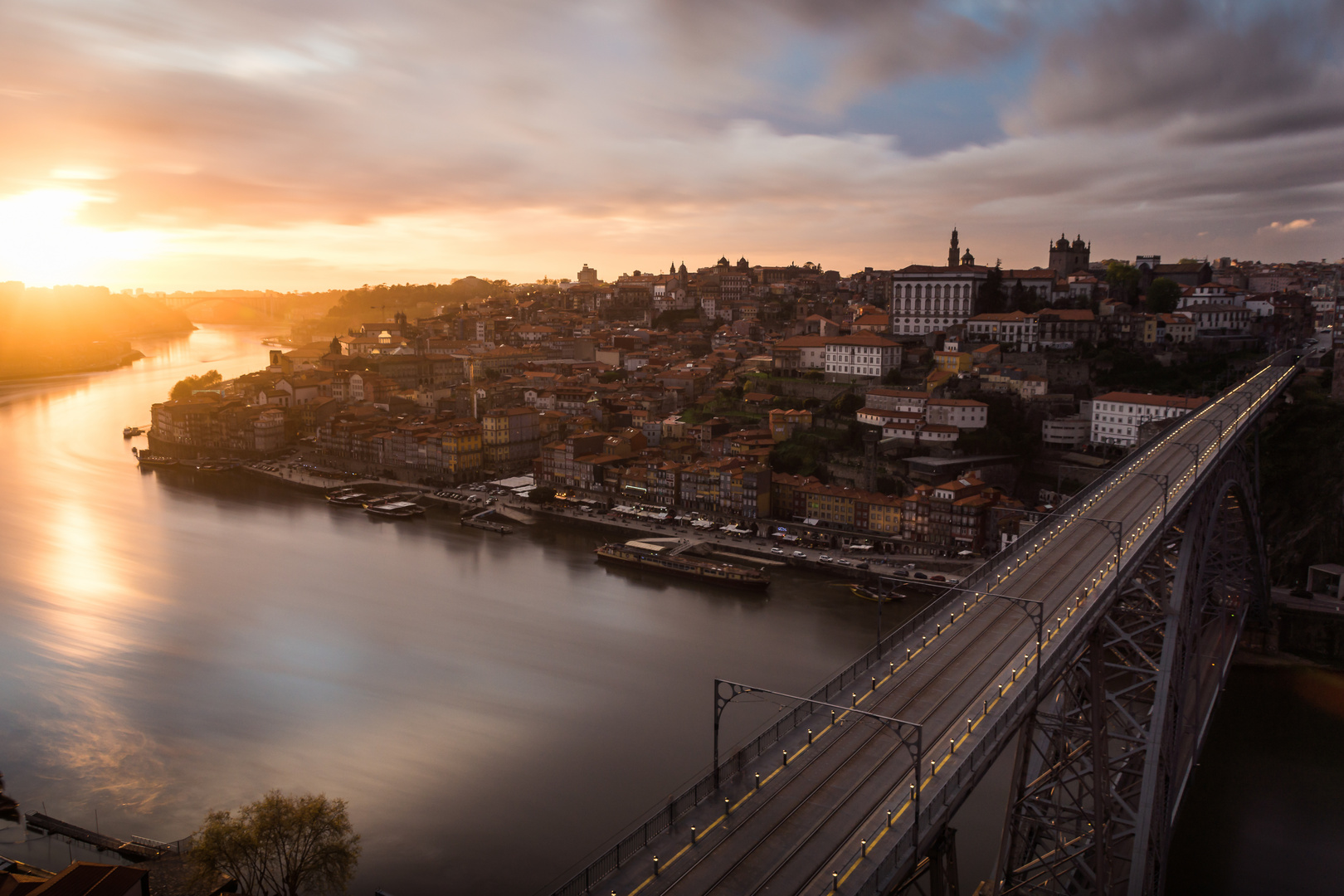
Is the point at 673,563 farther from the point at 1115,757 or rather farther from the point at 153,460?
the point at 153,460

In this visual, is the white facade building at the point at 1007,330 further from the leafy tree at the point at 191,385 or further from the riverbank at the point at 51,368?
the riverbank at the point at 51,368

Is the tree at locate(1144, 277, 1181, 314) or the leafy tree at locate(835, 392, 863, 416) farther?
the tree at locate(1144, 277, 1181, 314)

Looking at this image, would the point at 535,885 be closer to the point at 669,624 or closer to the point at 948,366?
the point at 669,624

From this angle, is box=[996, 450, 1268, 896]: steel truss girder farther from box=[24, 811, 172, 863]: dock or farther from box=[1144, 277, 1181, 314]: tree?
box=[1144, 277, 1181, 314]: tree

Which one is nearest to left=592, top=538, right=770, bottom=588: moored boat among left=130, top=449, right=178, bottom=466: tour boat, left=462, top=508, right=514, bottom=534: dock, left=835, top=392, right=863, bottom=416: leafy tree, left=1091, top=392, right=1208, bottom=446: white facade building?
left=462, top=508, right=514, bottom=534: dock

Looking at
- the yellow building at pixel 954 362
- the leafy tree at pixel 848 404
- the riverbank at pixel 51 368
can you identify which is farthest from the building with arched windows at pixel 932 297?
the riverbank at pixel 51 368

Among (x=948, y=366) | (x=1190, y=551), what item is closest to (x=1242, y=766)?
(x=1190, y=551)

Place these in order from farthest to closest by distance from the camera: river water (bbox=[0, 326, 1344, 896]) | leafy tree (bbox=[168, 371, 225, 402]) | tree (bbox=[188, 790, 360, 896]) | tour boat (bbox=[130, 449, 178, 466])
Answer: leafy tree (bbox=[168, 371, 225, 402]), tour boat (bbox=[130, 449, 178, 466]), river water (bbox=[0, 326, 1344, 896]), tree (bbox=[188, 790, 360, 896])
